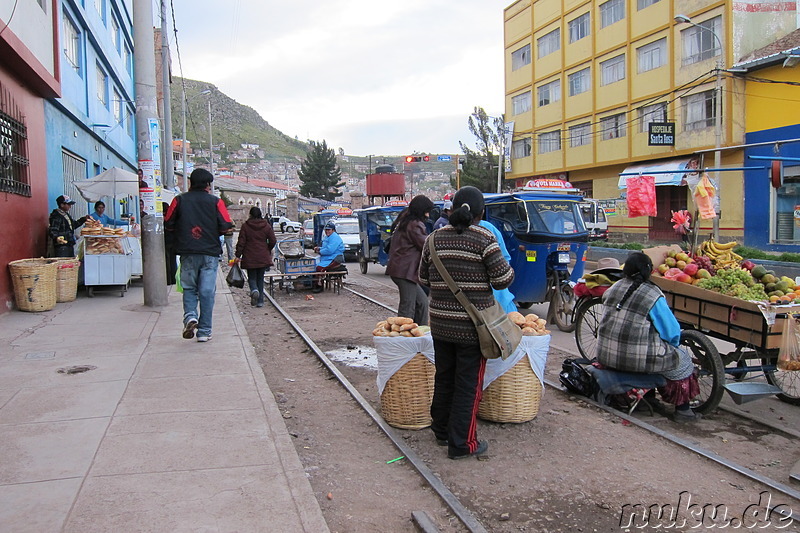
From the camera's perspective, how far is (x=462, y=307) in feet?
14.9

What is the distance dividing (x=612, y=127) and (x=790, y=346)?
30711 millimetres

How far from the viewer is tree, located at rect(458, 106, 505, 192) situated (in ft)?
163

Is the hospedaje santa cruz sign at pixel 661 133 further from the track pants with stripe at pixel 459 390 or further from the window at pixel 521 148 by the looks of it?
the track pants with stripe at pixel 459 390

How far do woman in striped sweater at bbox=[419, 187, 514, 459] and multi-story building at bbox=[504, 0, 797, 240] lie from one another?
21228 mm

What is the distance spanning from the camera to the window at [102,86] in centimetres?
2156

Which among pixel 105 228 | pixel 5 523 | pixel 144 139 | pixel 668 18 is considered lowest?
pixel 5 523

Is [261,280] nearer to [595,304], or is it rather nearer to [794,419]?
[595,304]

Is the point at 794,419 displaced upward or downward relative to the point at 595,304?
downward

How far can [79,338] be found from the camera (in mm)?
8047

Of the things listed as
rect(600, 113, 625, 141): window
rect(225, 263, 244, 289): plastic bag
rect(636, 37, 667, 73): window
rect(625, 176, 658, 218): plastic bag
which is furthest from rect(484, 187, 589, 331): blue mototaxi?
rect(600, 113, 625, 141): window

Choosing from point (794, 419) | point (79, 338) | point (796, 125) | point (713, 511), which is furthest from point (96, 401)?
point (796, 125)

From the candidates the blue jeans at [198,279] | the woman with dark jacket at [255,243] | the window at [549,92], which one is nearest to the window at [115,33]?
the woman with dark jacket at [255,243]

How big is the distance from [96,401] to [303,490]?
252cm

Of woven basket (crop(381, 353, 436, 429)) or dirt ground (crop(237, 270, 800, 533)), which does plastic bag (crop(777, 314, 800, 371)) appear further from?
woven basket (crop(381, 353, 436, 429))
